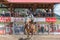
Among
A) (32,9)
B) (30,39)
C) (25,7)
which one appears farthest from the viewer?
(25,7)

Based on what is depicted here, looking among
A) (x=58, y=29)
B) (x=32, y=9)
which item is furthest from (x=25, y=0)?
(x=58, y=29)

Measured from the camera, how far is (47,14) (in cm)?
2544

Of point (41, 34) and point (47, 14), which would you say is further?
point (47, 14)

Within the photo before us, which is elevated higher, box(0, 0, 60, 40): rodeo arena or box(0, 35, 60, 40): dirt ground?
box(0, 0, 60, 40): rodeo arena

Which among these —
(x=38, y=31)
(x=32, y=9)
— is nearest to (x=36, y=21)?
(x=38, y=31)

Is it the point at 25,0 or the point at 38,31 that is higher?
the point at 25,0

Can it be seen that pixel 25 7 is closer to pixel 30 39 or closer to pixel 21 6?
pixel 21 6

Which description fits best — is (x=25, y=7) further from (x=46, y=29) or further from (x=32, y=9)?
(x=46, y=29)

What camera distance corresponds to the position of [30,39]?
22.7m

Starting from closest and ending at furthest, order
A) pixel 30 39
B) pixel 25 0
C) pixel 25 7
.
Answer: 1. pixel 30 39
2. pixel 25 0
3. pixel 25 7

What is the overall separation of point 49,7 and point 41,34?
536cm

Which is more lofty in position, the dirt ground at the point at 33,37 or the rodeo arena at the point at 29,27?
the rodeo arena at the point at 29,27

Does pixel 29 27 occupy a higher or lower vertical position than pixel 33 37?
higher

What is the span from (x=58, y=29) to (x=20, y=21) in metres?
Answer: 2.81
